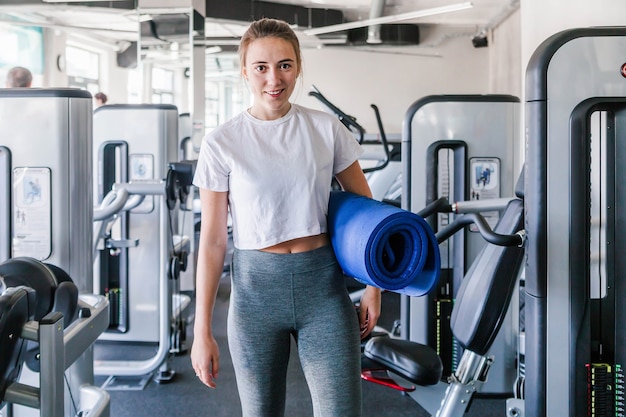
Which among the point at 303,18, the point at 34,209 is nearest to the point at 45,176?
the point at 34,209

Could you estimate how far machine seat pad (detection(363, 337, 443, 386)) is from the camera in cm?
179

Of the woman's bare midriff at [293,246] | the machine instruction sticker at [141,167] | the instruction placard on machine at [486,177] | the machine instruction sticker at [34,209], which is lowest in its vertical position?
the woman's bare midriff at [293,246]

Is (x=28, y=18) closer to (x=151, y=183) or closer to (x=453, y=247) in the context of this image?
(x=151, y=183)

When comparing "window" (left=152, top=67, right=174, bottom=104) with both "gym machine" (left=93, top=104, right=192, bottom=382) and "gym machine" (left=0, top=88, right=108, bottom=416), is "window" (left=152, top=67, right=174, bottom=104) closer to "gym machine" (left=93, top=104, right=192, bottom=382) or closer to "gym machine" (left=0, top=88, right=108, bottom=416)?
"gym machine" (left=93, top=104, right=192, bottom=382)

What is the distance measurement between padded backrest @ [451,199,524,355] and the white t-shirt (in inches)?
23.9

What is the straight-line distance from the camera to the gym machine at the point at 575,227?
1573 millimetres

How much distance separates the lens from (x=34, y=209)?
6.66 feet

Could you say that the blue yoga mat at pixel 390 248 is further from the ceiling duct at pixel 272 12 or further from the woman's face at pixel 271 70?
the ceiling duct at pixel 272 12

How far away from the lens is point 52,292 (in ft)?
5.27

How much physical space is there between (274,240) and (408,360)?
609 mm

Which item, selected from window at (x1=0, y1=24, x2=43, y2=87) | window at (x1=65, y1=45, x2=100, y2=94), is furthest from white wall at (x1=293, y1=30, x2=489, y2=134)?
window at (x1=0, y1=24, x2=43, y2=87)

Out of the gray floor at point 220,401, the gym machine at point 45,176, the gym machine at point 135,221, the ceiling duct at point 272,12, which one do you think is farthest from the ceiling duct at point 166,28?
the gym machine at point 45,176

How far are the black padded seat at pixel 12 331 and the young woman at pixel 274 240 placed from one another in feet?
1.28

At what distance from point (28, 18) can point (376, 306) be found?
28.6ft
